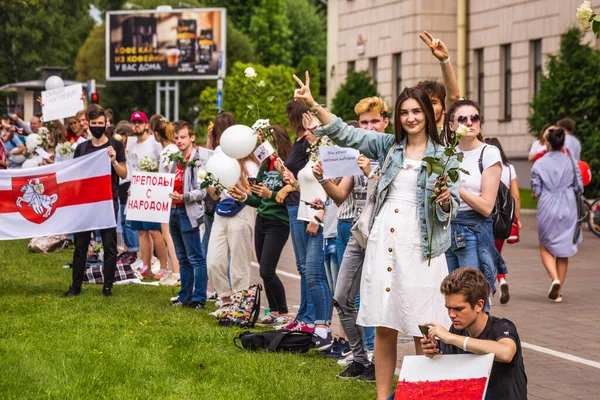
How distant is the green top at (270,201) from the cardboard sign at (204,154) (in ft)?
3.85

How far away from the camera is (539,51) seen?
37.4 metres

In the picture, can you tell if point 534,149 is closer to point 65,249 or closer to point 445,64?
point 65,249

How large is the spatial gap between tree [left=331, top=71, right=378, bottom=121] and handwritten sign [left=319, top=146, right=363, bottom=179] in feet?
116

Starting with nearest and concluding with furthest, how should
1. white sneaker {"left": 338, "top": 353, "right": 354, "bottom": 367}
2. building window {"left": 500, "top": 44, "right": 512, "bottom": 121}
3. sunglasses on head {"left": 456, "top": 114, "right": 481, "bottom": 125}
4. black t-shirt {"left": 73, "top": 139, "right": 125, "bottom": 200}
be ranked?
sunglasses on head {"left": 456, "top": 114, "right": 481, "bottom": 125}, white sneaker {"left": 338, "top": 353, "right": 354, "bottom": 367}, black t-shirt {"left": 73, "top": 139, "right": 125, "bottom": 200}, building window {"left": 500, "top": 44, "right": 512, "bottom": 121}

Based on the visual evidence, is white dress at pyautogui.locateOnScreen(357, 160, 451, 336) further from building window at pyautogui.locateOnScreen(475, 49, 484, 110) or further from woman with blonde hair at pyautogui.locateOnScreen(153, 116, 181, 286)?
building window at pyautogui.locateOnScreen(475, 49, 484, 110)

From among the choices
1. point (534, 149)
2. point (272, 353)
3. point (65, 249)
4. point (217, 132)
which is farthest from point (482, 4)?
point (272, 353)

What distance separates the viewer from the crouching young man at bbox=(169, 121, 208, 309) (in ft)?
41.3

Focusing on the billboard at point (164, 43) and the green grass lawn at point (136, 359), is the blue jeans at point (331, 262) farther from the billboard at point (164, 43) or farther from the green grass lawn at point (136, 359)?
the billboard at point (164, 43)

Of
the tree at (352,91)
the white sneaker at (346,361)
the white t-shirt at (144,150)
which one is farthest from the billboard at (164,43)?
the white sneaker at (346,361)

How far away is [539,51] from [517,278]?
2227 cm

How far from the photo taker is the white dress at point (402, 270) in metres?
7.45

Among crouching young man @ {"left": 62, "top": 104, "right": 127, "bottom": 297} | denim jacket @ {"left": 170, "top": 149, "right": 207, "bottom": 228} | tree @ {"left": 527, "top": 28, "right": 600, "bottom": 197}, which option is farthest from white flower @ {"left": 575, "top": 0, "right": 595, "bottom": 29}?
tree @ {"left": 527, "top": 28, "right": 600, "bottom": 197}

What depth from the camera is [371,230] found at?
300 inches

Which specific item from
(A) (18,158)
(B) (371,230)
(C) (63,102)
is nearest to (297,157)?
(B) (371,230)
